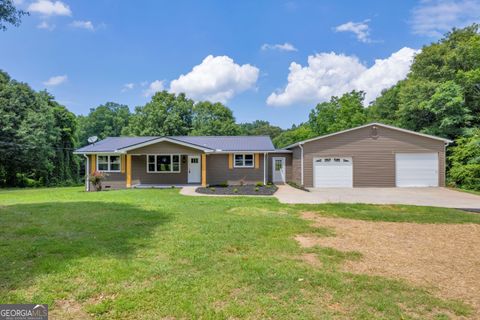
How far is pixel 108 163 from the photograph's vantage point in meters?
19.0

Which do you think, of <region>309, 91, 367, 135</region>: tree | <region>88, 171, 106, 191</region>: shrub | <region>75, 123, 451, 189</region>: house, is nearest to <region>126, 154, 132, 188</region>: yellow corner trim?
<region>75, 123, 451, 189</region>: house

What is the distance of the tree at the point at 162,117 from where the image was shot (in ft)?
128

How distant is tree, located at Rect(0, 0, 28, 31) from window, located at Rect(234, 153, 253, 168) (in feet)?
44.2

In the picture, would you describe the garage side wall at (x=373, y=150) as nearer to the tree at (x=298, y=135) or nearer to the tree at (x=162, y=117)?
the tree at (x=298, y=135)

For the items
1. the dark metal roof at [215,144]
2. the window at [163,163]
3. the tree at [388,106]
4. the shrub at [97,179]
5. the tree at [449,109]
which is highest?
the tree at [388,106]

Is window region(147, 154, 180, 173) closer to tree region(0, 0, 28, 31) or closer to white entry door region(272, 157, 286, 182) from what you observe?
white entry door region(272, 157, 286, 182)

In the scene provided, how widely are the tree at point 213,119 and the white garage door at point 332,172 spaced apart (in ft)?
83.8

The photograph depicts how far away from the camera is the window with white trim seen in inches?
761

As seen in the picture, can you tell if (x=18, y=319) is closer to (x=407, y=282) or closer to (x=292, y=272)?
(x=292, y=272)

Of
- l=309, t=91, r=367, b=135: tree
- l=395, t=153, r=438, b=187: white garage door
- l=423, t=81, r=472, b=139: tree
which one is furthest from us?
l=309, t=91, r=367, b=135: tree

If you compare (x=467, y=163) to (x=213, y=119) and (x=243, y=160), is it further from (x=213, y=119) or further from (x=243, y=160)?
(x=213, y=119)

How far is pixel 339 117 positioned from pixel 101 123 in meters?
40.4

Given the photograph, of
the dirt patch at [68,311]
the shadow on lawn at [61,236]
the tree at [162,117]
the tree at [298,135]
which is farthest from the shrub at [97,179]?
the tree at [298,135]

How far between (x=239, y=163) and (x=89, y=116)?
43394 millimetres
